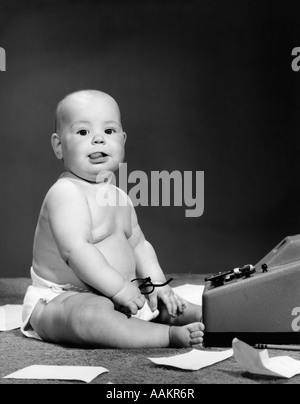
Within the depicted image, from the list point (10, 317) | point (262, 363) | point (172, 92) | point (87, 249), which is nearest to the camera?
point (262, 363)

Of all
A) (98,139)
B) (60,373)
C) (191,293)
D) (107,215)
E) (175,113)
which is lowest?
(60,373)

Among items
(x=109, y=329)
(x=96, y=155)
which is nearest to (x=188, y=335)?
(x=109, y=329)

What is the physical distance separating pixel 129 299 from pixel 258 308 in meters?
0.19

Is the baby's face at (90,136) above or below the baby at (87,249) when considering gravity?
above

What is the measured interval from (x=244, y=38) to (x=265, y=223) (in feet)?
1.75

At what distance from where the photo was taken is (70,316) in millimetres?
1017

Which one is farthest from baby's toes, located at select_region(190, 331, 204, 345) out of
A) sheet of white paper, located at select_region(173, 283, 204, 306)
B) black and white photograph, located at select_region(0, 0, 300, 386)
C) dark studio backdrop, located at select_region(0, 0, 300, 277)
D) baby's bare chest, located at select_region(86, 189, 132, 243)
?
dark studio backdrop, located at select_region(0, 0, 300, 277)

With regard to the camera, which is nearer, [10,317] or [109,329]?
[109,329]

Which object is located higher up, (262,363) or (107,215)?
(107,215)

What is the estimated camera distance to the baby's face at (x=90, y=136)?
1125mm

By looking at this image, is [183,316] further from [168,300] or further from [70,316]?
[70,316]

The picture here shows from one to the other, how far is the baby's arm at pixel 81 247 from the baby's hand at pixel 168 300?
→ 0.33ft

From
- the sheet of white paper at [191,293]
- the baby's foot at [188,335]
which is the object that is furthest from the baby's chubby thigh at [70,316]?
the sheet of white paper at [191,293]

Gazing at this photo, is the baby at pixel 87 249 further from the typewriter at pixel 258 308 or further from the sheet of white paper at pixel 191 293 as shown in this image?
the sheet of white paper at pixel 191 293
